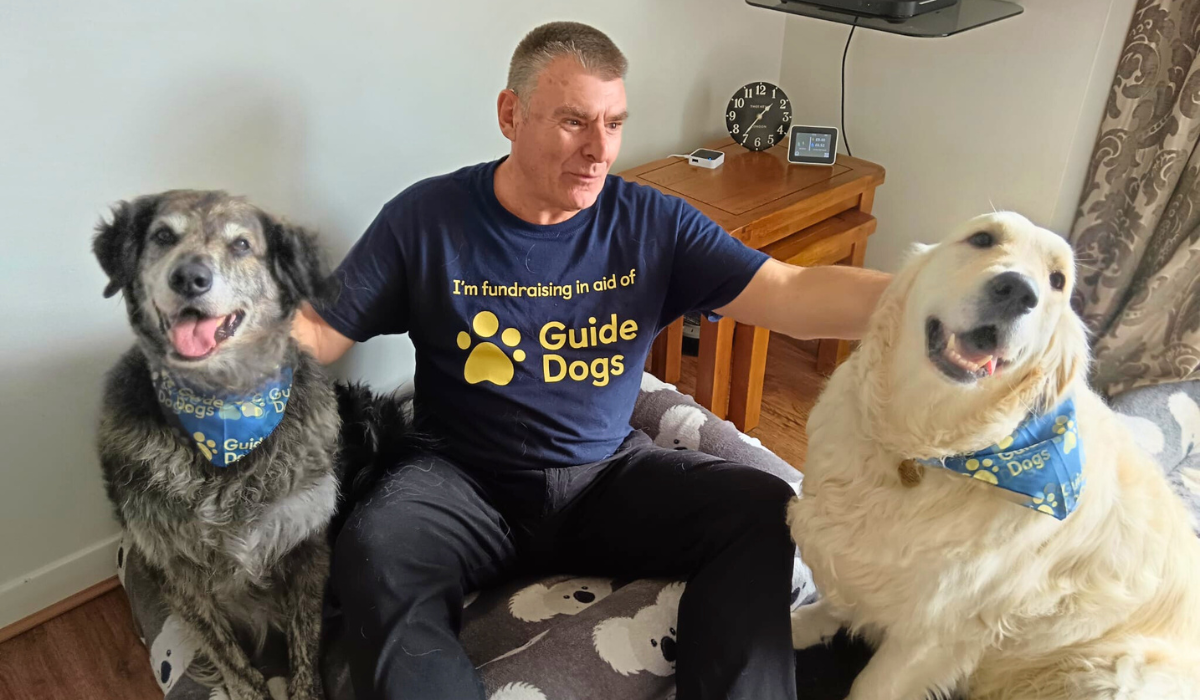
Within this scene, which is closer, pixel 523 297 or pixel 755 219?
pixel 523 297

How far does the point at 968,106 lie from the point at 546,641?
7.07 feet

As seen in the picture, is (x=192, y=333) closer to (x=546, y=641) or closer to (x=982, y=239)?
(x=546, y=641)

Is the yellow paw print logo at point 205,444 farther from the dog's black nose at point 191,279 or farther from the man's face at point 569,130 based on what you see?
the man's face at point 569,130

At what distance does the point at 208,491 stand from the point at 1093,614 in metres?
1.39

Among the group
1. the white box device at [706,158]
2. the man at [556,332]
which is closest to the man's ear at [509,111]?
the man at [556,332]

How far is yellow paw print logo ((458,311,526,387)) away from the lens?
5.14 feet

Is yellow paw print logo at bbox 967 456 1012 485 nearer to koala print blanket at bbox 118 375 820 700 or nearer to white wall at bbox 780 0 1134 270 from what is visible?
koala print blanket at bbox 118 375 820 700

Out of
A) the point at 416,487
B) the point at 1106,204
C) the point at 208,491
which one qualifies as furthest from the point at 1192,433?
the point at 208,491

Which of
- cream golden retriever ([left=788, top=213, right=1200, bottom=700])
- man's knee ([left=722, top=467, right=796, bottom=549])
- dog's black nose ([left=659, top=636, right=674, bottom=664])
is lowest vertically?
dog's black nose ([left=659, top=636, right=674, bottom=664])

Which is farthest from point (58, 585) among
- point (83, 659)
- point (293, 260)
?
point (293, 260)

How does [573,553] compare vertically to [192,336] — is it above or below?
below

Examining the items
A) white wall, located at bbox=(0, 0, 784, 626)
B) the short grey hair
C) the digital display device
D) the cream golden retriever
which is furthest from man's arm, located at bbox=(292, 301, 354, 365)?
the digital display device

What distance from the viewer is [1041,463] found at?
3.53 ft

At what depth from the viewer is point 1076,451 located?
111cm
